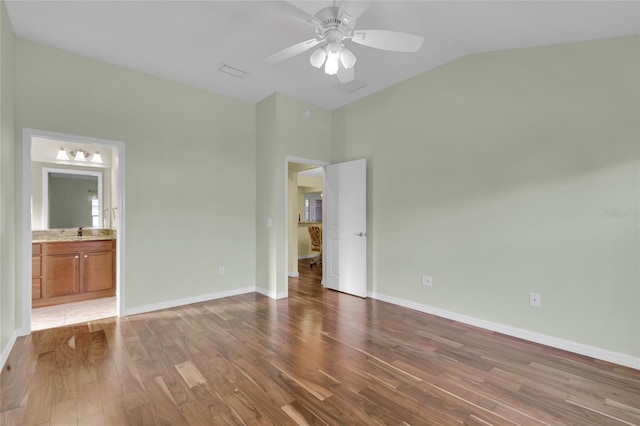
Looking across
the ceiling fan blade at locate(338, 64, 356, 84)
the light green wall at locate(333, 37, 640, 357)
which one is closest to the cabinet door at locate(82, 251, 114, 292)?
the light green wall at locate(333, 37, 640, 357)

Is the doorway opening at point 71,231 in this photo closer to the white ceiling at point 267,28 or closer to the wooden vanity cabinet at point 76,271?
the wooden vanity cabinet at point 76,271

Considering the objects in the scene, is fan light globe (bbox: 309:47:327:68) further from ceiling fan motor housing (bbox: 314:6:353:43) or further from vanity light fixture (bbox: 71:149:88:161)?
vanity light fixture (bbox: 71:149:88:161)

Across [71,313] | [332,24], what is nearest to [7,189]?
[71,313]

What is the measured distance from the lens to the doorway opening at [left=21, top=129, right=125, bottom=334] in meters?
3.38

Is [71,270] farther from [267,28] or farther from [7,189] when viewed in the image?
[267,28]

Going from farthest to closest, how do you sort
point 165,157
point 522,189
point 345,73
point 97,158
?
point 97,158, point 165,157, point 522,189, point 345,73

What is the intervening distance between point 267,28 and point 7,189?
2685 mm

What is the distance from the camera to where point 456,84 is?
3.51m

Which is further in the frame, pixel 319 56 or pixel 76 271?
pixel 76 271

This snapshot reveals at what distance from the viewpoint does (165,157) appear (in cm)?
386

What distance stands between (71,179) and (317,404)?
5183 millimetres

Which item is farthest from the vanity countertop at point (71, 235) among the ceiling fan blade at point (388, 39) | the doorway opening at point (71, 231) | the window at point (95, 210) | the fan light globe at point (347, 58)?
the ceiling fan blade at point (388, 39)

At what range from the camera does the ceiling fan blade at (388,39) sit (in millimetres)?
2218

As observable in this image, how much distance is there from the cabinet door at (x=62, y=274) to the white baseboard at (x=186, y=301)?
4.21ft
